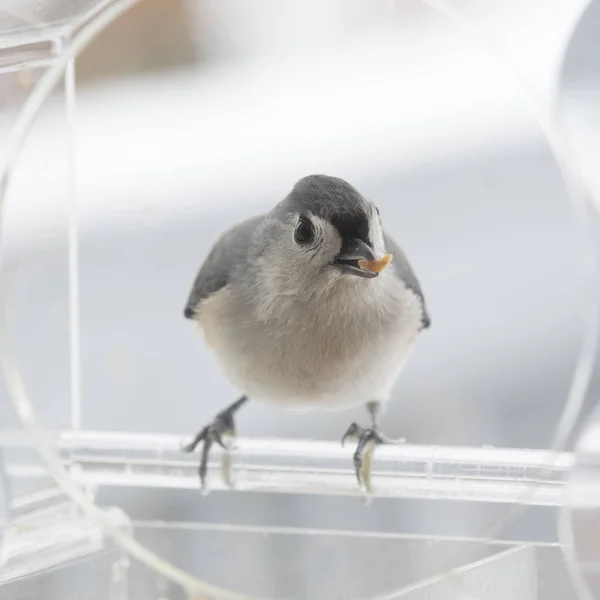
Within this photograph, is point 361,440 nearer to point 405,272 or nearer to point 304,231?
point 405,272

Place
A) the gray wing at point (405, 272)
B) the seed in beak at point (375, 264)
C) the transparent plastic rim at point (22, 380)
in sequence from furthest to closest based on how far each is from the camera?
the gray wing at point (405, 272), the transparent plastic rim at point (22, 380), the seed in beak at point (375, 264)

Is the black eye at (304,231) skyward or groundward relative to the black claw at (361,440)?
skyward

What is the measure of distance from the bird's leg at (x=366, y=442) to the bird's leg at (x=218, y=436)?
17 centimetres

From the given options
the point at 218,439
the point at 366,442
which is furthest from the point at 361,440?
the point at 218,439

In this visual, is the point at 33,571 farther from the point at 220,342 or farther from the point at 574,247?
the point at 574,247

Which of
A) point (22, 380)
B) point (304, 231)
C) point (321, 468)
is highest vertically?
point (304, 231)

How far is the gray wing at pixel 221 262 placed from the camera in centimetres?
117

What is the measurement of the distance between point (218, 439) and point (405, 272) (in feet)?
1.26

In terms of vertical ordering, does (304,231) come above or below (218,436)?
above

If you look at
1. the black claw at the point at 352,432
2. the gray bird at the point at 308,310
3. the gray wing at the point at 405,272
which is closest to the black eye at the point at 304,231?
the gray bird at the point at 308,310

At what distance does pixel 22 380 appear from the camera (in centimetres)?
111

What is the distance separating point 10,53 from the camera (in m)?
1.08

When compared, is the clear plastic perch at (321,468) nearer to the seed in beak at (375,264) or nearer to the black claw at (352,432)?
the black claw at (352,432)

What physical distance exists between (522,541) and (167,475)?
0.49m
